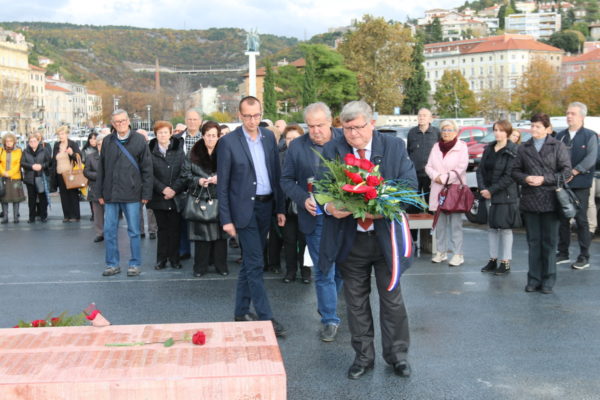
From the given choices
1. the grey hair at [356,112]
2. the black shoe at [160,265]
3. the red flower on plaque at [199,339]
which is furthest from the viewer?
the black shoe at [160,265]

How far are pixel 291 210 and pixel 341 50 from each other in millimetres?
82803

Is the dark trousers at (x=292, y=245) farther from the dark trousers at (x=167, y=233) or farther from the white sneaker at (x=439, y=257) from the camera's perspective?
the white sneaker at (x=439, y=257)

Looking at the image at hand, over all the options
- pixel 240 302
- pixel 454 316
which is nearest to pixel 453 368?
pixel 454 316

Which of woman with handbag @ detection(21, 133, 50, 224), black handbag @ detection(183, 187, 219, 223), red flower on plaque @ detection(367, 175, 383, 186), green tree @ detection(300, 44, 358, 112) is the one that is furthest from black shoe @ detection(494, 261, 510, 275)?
green tree @ detection(300, 44, 358, 112)

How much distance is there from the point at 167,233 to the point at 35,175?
7099mm

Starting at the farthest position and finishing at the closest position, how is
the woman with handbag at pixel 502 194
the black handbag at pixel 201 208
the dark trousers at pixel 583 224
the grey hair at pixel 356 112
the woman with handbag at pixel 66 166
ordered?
the woman with handbag at pixel 66 166
the dark trousers at pixel 583 224
the black handbag at pixel 201 208
the woman with handbag at pixel 502 194
the grey hair at pixel 356 112

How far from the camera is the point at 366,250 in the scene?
5609mm

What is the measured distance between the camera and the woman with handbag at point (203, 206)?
9.20m

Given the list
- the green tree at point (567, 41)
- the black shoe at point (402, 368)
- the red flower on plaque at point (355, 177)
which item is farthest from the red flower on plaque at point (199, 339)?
the green tree at point (567, 41)

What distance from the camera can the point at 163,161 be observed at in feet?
33.7

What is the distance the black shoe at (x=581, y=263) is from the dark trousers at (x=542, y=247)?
1567mm

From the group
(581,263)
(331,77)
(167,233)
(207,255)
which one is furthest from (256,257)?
(331,77)

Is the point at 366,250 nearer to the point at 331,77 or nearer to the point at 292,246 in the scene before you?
→ the point at 292,246

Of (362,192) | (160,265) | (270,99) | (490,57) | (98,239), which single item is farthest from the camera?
(490,57)
